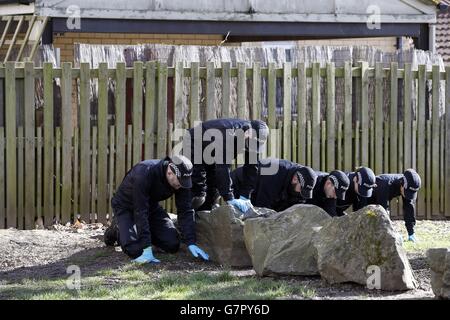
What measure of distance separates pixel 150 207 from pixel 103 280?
1.76 meters

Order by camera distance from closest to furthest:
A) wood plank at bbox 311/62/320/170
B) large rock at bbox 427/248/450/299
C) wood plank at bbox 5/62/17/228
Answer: large rock at bbox 427/248/450/299 → wood plank at bbox 5/62/17/228 → wood plank at bbox 311/62/320/170

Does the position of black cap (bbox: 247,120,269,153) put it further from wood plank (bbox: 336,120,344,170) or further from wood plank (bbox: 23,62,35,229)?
wood plank (bbox: 23,62,35,229)

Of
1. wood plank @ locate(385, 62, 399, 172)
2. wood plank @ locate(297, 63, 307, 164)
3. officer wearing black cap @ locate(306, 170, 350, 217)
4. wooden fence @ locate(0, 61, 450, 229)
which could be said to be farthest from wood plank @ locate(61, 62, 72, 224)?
wood plank @ locate(385, 62, 399, 172)

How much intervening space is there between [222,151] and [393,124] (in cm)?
389

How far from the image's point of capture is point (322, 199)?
11.4 m

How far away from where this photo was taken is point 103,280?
357 inches

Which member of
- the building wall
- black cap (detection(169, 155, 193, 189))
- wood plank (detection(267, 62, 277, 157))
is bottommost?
black cap (detection(169, 155, 193, 189))

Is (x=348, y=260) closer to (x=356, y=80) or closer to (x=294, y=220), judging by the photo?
(x=294, y=220)

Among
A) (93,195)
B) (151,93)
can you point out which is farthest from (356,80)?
(93,195)

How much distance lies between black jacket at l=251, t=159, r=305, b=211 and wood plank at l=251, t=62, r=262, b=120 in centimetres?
171

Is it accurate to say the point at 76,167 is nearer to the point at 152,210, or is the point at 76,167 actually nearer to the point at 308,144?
the point at 152,210

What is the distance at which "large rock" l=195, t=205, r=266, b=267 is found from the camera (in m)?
10.0

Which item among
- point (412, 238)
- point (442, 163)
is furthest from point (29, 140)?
point (442, 163)

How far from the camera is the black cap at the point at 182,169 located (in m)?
9.85
